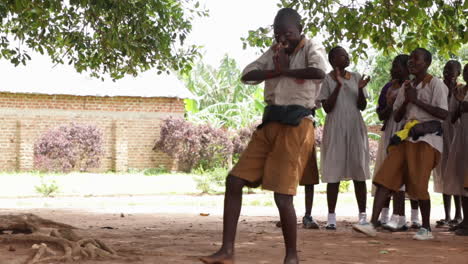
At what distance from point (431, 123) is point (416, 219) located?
163 centimetres

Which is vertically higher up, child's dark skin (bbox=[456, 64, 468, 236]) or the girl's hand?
the girl's hand

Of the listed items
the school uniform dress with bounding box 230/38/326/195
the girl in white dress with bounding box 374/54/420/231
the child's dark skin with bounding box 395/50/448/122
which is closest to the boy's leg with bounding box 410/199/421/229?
the girl in white dress with bounding box 374/54/420/231

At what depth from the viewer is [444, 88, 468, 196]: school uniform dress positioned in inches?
309

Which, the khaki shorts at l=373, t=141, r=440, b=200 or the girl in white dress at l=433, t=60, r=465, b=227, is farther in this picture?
the girl in white dress at l=433, t=60, r=465, b=227

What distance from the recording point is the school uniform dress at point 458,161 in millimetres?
7840

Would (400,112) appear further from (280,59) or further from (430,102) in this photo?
(280,59)

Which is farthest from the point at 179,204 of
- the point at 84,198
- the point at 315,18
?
the point at 315,18

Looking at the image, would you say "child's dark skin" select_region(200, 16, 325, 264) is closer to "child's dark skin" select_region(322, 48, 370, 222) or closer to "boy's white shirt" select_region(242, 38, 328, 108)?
"boy's white shirt" select_region(242, 38, 328, 108)

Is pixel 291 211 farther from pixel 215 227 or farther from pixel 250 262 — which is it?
pixel 215 227

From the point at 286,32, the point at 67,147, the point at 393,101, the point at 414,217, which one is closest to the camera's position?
the point at 286,32

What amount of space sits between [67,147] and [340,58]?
1550 centimetres

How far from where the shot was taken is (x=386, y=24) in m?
9.88

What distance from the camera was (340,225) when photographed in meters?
8.85

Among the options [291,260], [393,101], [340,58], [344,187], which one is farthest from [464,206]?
[344,187]
